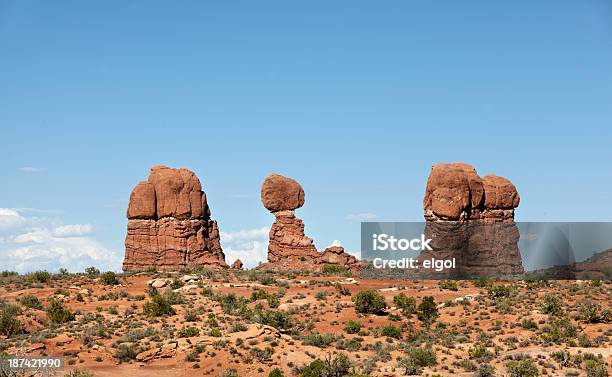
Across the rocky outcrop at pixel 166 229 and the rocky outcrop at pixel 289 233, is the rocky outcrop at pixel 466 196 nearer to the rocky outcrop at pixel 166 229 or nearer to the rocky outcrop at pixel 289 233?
the rocky outcrop at pixel 289 233

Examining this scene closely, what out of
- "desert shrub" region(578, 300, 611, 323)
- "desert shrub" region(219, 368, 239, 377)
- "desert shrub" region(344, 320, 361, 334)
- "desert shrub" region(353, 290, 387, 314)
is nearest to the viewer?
"desert shrub" region(219, 368, 239, 377)

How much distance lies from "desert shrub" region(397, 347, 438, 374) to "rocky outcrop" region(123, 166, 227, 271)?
116 ft

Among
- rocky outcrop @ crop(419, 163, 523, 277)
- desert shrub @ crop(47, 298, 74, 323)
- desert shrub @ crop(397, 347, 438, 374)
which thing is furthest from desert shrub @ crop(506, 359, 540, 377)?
rocky outcrop @ crop(419, 163, 523, 277)

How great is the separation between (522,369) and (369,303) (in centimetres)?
1450

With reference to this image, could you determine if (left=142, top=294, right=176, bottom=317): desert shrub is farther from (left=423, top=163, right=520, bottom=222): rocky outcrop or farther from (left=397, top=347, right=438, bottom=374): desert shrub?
(left=423, top=163, right=520, bottom=222): rocky outcrop

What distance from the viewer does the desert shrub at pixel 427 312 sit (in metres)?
43.0

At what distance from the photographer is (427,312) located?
43625mm

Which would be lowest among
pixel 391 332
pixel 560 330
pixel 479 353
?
pixel 479 353

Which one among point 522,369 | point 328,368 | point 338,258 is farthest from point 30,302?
point 338,258

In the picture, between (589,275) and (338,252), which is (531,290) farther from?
(338,252)

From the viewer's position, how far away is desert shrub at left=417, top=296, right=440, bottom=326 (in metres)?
43.0

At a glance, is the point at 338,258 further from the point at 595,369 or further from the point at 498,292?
the point at 595,369

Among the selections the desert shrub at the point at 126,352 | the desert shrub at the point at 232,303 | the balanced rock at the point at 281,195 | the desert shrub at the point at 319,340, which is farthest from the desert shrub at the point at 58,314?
the balanced rock at the point at 281,195

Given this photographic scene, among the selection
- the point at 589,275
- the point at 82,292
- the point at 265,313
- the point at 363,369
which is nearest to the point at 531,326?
the point at 363,369
